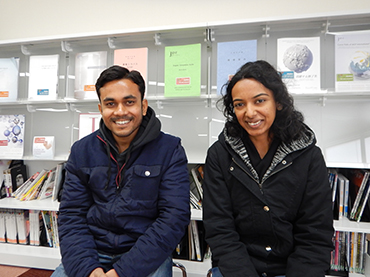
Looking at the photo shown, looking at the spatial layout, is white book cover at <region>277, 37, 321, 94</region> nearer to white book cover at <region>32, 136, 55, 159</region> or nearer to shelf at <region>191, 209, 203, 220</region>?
shelf at <region>191, 209, 203, 220</region>

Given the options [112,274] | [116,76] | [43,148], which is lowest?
[112,274]

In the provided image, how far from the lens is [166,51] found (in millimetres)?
1744

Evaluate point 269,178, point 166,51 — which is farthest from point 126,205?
point 166,51

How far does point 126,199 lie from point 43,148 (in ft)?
A: 3.63

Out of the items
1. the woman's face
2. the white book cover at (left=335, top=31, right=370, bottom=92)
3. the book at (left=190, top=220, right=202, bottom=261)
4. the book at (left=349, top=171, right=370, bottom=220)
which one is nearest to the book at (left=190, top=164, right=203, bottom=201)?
the book at (left=190, top=220, right=202, bottom=261)

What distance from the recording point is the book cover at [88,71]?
1.85 m

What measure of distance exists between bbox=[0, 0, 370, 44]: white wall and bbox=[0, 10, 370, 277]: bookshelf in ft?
0.40

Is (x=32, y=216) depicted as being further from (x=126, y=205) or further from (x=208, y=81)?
(x=208, y=81)

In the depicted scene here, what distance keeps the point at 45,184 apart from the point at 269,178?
1752 mm

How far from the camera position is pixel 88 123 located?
1891 mm

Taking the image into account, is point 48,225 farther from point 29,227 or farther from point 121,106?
point 121,106

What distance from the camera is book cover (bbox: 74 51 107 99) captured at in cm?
185

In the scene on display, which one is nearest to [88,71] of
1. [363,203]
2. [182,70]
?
[182,70]

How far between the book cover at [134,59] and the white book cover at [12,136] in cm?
97
